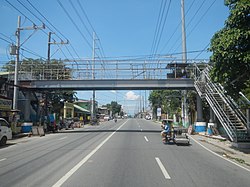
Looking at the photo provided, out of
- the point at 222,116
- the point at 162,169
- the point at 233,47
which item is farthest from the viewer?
the point at 222,116

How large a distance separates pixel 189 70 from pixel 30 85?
1853 centimetres

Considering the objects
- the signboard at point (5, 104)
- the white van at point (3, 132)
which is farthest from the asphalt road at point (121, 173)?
the signboard at point (5, 104)

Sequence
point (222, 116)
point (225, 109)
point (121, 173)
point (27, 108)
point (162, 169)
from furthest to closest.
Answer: point (27, 108), point (225, 109), point (222, 116), point (162, 169), point (121, 173)

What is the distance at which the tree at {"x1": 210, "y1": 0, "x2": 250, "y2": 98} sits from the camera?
11359 millimetres

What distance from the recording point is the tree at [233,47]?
37.3 feet

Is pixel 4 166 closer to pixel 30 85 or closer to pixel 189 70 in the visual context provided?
pixel 30 85

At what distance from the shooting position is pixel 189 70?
28312 millimetres

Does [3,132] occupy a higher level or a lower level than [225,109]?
lower

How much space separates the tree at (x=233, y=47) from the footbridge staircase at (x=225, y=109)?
9.46 feet

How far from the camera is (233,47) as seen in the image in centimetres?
1183

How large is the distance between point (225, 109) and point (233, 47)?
10.4 m

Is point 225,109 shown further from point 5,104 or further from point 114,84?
point 5,104

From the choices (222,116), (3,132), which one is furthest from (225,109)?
(3,132)

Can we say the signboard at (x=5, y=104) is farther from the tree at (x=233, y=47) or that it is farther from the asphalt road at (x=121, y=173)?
the tree at (x=233, y=47)
